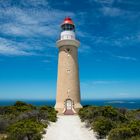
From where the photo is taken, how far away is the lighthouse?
25.8m

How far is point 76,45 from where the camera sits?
2716 centimetres

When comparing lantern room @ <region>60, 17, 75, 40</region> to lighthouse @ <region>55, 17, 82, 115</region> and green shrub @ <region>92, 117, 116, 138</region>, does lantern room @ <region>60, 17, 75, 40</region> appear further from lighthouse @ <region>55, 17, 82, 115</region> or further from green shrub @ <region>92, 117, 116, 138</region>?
green shrub @ <region>92, 117, 116, 138</region>

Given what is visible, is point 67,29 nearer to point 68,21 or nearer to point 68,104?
point 68,21

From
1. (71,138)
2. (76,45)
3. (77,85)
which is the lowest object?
(71,138)

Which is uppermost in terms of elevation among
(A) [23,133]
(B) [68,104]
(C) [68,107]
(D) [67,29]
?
(D) [67,29]

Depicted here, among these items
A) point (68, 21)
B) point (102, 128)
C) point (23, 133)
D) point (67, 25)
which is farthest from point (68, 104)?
point (23, 133)

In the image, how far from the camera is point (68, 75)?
25797mm

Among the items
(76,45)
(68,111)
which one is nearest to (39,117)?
(68,111)

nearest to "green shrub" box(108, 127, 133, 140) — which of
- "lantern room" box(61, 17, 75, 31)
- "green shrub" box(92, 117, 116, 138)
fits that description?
"green shrub" box(92, 117, 116, 138)

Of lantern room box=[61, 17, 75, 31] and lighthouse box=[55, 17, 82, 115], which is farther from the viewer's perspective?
lantern room box=[61, 17, 75, 31]

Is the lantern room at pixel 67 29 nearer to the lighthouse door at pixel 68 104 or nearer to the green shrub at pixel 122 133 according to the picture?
the lighthouse door at pixel 68 104

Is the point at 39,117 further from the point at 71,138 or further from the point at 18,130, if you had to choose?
the point at 18,130

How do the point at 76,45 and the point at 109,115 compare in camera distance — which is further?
the point at 76,45

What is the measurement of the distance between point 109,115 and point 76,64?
10535 mm
